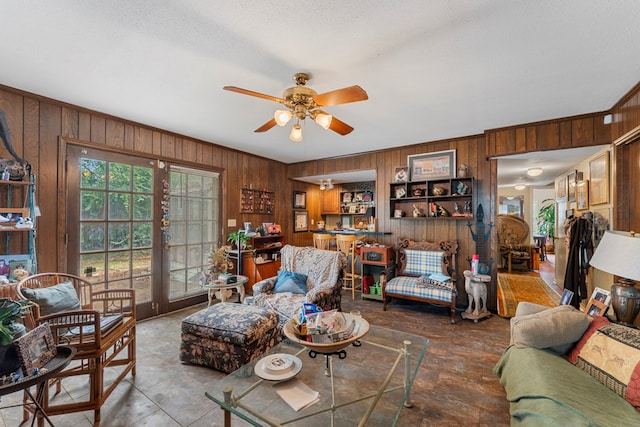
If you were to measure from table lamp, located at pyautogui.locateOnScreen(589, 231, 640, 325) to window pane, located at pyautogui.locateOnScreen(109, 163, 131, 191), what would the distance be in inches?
181

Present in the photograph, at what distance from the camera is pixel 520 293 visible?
457cm

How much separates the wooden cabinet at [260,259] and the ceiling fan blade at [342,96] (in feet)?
10.2

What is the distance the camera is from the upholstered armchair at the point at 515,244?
251 inches

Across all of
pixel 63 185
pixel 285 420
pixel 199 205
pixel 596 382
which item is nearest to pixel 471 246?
pixel 596 382

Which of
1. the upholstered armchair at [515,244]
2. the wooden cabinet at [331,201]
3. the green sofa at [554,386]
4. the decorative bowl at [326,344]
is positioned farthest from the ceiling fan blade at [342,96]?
the upholstered armchair at [515,244]

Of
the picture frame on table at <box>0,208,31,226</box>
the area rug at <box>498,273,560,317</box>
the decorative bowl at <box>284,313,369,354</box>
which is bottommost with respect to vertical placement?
the area rug at <box>498,273,560,317</box>

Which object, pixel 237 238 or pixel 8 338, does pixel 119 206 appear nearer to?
pixel 237 238

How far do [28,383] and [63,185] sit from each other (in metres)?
2.34

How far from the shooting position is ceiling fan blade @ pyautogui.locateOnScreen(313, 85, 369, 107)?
1.80 metres

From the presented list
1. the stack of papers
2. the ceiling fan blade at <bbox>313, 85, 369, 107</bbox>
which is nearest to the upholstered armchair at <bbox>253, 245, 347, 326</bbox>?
the stack of papers

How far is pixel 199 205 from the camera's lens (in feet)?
13.6

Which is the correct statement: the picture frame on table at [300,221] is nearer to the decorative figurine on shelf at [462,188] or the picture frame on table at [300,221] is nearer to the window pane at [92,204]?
the decorative figurine on shelf at [462,188]

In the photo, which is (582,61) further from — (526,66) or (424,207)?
(424,207)

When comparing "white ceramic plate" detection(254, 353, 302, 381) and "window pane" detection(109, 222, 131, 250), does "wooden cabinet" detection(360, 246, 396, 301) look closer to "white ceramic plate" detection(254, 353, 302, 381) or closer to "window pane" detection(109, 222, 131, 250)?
"white ceramic plate" detection(254, 353, 302, 381)
